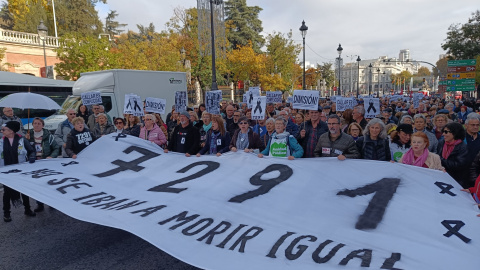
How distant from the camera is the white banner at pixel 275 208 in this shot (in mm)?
2986

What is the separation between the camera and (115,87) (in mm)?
14562

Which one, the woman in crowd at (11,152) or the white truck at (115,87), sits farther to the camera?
the white truck at (115,87)

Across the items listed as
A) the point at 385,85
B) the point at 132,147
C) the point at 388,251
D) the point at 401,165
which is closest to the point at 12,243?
the point at 132,147

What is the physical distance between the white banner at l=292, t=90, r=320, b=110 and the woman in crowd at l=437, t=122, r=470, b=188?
2760mm

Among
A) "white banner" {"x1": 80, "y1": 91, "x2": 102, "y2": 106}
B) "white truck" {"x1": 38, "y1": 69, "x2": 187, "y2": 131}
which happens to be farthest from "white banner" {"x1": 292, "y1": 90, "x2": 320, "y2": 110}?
"white truck" {"x1": 38, "y1": 69, "x2": 187, "y2": 131}

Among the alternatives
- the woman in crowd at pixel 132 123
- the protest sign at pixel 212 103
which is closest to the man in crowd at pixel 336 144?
the woman in crowd at pixel 132 123

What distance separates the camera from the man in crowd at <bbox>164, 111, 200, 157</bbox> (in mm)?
6781

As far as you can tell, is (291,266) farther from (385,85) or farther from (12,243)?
(385,85)

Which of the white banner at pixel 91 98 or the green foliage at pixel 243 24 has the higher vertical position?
the green foliage at pixel 243 24

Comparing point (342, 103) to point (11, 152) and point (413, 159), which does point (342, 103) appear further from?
point (11, 152)

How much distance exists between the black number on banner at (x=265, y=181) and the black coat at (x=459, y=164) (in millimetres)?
2074

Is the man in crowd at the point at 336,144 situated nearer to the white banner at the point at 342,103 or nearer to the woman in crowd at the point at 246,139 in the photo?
the woman in crowd at the point at 246,139

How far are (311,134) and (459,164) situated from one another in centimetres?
236

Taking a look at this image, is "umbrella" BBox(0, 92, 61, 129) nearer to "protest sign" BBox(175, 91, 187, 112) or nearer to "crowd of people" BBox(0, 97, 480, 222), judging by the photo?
"crowd of people" BBox(0, 97, 480, 222)
